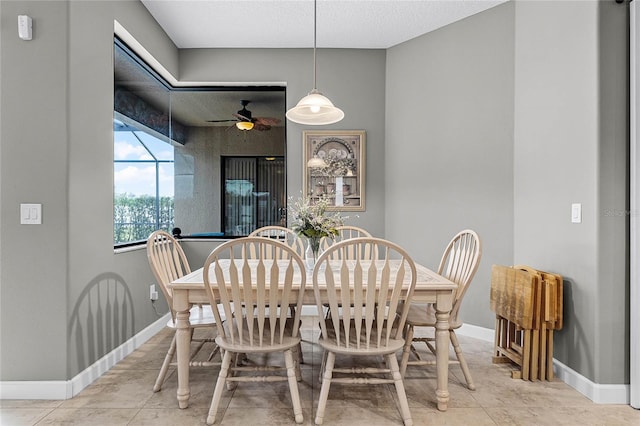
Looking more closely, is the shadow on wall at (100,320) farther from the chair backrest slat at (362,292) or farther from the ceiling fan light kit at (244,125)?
the ceiling fan light kit at (244,125)

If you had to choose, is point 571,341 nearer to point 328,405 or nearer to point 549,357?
point 549,357

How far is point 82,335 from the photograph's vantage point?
7.86ft

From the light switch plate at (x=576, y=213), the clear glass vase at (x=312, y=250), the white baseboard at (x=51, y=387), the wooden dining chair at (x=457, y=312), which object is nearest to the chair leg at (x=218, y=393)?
the clear glass vase at (x=312, y=250)

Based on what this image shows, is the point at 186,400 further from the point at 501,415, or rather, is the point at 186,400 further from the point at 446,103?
the point at 446,103

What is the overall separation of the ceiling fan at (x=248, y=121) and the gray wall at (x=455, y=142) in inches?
52.5

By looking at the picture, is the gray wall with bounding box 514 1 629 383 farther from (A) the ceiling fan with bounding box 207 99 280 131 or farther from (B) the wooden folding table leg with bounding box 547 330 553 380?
(A) the ceiling fan with bounding box 207 99 280 131

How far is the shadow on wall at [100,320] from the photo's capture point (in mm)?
2354

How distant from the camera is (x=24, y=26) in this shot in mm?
2203

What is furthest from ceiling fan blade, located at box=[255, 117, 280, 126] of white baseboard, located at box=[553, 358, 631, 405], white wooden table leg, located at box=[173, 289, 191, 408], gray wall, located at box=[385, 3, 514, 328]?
white baseboard, located at box=[553, 358, 631, 405]

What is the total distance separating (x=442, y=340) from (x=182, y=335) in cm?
145

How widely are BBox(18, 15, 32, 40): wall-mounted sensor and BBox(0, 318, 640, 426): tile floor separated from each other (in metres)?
2.16

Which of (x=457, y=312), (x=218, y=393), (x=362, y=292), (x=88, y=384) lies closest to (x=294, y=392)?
(x=218, y=393)

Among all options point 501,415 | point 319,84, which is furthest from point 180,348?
point 319,84

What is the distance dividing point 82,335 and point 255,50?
317cm
